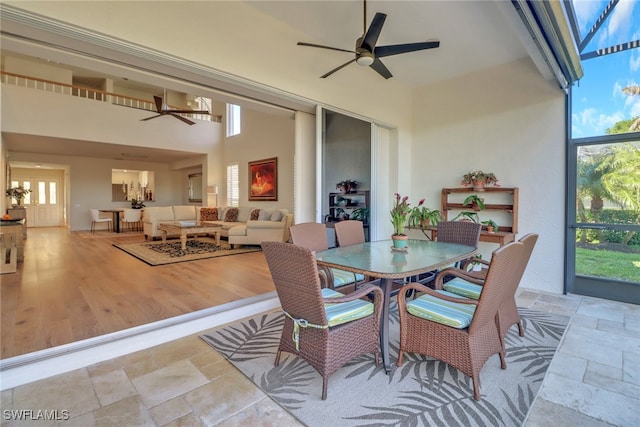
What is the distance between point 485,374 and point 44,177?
15.8m

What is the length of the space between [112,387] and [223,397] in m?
0.74

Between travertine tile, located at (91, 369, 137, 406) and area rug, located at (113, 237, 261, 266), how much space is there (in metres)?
3.42

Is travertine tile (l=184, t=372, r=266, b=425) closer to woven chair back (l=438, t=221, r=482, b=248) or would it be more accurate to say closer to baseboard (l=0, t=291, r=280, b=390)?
baseboard (l=0, t=291, r=280, b=390)

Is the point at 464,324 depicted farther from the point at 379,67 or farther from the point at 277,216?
the point at 277,216

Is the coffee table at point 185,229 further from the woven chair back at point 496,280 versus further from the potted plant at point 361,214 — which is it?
the woven chair back at point 496,280

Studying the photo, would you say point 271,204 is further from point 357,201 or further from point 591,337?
→ point 591,337

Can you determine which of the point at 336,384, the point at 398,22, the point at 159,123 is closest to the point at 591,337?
the point at 336,384

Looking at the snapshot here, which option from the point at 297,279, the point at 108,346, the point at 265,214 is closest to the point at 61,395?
the point at 108,346

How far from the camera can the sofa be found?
696 centimetres

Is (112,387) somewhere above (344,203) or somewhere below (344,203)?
below

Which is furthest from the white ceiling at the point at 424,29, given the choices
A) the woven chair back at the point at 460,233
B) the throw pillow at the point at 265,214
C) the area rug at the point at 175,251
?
the throw pillow at the point at 265,214

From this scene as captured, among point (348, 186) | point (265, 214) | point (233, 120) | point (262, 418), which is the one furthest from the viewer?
point (233, 120)

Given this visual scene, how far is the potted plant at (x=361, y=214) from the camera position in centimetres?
534

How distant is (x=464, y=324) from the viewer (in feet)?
6.24
